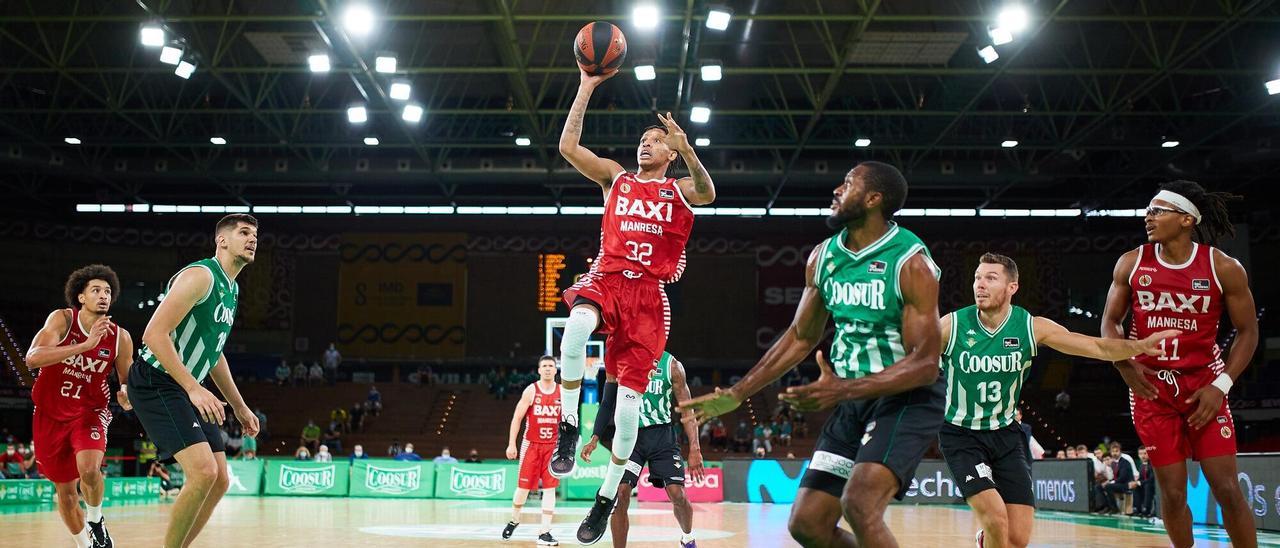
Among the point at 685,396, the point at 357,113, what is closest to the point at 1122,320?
the point at 685,396

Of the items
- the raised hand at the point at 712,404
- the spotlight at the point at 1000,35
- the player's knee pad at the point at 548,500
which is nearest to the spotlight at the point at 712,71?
the spotlight at the point at 1000,35

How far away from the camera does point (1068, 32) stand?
85.5 ft

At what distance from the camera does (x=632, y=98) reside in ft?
101

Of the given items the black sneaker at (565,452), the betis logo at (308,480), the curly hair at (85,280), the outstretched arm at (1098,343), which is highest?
the curly hair at (85,280)

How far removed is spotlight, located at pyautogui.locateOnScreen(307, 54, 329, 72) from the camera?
Result: 24203mm

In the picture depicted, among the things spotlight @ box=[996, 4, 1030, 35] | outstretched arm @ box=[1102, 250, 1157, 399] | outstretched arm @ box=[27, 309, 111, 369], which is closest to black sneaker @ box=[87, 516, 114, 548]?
outstretched arm @ box=[27, 309, 111, 369]

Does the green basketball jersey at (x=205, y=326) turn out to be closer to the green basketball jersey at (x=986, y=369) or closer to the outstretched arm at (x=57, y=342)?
the outstretched arm at (x=57, y=342)

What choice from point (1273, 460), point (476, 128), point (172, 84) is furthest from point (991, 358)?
point (172, 84)

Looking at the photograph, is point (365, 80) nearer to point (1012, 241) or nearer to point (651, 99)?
point (651, 99)

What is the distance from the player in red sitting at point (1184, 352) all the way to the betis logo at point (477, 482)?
1927cm

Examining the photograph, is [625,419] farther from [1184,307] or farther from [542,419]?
[542,419]

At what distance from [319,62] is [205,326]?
18169mm

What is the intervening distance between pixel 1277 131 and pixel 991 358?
30290mm

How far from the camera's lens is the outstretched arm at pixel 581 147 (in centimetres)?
789
